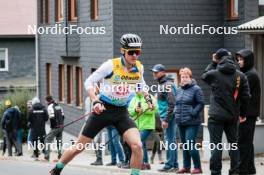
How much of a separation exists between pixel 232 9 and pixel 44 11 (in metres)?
13.6

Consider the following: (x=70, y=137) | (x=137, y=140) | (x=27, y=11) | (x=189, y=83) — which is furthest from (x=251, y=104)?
(x=27, y=11)

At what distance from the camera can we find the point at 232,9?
80.0 ft

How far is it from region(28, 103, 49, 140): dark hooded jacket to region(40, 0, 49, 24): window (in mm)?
13604

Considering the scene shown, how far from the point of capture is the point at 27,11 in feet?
166

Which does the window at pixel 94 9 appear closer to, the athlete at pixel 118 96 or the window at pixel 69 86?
the window at pixel 69 86

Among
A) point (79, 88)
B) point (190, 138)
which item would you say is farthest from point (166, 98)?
point (79, 88)

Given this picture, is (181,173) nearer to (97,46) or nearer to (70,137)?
(97,46)

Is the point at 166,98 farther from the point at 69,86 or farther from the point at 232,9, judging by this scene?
the point at 69,86

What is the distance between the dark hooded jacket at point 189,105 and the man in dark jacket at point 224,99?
183 centimetres

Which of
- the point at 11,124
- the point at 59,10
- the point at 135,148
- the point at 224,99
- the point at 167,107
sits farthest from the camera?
the point at 59,10

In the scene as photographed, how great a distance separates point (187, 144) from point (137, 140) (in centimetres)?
389

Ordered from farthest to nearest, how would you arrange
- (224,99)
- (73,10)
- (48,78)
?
(48,78) < (73,10) < (224,99)

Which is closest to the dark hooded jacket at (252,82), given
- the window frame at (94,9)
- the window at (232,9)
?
the window at (232,9)

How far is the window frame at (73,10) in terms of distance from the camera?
2989 centimetres
